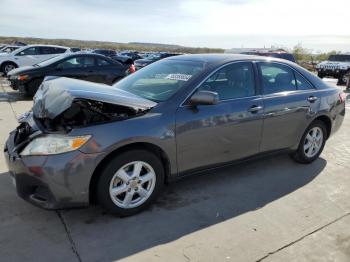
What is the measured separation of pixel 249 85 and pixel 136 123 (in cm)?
169

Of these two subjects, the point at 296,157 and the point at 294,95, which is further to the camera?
the point at 296,157

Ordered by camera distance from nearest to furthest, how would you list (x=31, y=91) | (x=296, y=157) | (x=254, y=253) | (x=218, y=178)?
(x=254, y=253), (x=218, y=178), (x=296, y=157), (x=31, y=91)

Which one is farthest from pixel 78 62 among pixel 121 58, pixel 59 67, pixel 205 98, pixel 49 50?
pixel 121 58

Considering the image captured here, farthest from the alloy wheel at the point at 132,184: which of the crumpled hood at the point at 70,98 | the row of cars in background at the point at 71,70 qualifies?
the row of cars in background at the point at 71,70

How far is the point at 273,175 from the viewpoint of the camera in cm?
491

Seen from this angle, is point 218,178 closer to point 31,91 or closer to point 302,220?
point 302,220

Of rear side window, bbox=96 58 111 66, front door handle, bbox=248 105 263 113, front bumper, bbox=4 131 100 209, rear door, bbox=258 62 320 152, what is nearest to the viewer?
front bumper, bbox=4 131 100 209

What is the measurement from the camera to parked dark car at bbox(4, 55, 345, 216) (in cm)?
321

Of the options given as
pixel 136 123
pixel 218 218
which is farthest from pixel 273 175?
pixel 136 123

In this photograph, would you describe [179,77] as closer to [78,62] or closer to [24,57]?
[78,62]

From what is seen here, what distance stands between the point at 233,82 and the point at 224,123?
572 millimetres

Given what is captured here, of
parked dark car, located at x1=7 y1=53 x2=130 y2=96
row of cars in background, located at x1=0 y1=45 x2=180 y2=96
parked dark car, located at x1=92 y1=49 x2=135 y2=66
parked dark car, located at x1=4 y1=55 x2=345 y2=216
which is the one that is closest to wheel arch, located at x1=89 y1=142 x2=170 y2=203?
parked dark car, located at x1=4 y1=55 x2=345 y2=216

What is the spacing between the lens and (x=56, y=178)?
3139mm

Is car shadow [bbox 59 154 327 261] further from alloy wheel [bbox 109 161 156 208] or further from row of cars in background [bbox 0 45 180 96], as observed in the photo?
row of cars in background [bbox 0 45 180 96]
